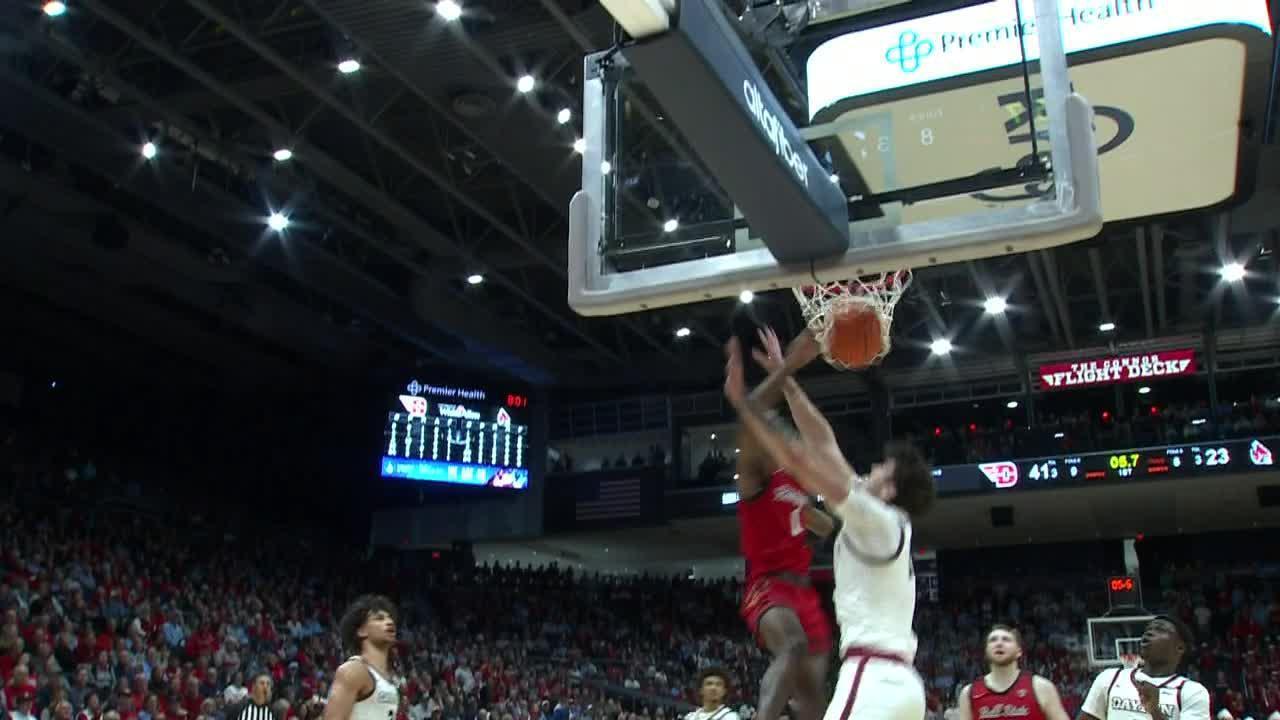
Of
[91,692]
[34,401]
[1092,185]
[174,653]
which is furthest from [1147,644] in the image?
[34,401]

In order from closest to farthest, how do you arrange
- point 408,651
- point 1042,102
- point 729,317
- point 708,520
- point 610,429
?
point 1042,102, point 408,651, point 729,317, point 708,520, point 610,429

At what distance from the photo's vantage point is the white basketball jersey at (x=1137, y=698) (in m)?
6.60

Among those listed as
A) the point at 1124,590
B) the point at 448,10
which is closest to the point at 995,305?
the point at 1124,590

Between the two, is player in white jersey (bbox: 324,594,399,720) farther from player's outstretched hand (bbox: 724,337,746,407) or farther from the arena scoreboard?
the arena scoreboard

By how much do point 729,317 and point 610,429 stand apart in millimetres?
5543

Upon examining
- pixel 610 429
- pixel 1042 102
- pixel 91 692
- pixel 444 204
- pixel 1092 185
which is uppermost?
pixel 444 204

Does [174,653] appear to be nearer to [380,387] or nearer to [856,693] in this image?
[380,387]

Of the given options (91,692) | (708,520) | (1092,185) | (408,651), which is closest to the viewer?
(1092,185)

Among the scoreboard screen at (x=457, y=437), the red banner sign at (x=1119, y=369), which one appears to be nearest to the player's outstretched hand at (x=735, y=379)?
the scoreboard screen at (x=457, y=437)

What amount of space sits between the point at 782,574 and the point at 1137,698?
10.3 ft

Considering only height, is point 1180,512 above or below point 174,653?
above

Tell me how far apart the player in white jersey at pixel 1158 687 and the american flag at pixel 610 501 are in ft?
66.9

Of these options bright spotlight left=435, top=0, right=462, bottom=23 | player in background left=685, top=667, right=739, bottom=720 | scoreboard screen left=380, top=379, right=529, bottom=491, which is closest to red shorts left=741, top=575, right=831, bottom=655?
player in background left=685, top=667, right=739, bottom=720

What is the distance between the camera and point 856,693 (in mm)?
3670
